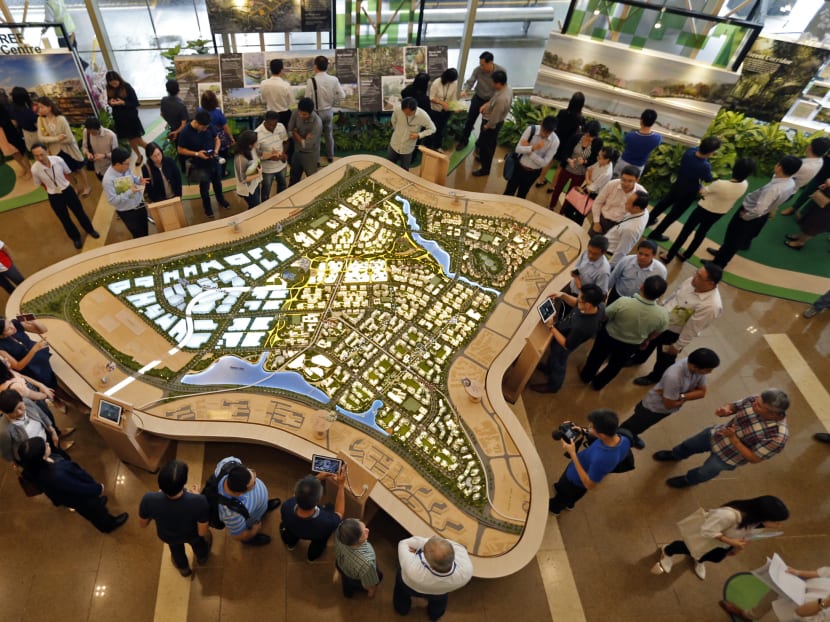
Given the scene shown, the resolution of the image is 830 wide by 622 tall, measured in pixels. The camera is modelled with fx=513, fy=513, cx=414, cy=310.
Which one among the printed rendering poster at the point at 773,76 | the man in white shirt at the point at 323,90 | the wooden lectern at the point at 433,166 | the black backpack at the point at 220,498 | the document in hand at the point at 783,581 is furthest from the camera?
the printed rendering poster at the point at 773,76

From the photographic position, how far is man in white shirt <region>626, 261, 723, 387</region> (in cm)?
482

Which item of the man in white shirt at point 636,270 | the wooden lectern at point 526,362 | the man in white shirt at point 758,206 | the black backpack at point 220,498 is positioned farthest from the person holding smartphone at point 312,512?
the man in white shirt at point 758,206

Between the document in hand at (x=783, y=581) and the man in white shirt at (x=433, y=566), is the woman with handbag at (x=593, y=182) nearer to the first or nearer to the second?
the document in hand at (x=783, y=581)

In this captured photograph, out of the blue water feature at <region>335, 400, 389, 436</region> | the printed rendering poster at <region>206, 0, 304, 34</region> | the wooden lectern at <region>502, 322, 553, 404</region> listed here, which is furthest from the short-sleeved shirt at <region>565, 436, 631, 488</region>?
the printed rendering poster at <region>206, 0, 304, 34</region>

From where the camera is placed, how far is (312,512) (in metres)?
3.52

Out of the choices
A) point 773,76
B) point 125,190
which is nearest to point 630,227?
point 125,190

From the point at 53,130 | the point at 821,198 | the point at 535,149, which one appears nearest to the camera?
the point at 53,130

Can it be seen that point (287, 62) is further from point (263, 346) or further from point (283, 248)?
point (263, 346)

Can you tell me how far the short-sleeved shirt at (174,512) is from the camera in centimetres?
349

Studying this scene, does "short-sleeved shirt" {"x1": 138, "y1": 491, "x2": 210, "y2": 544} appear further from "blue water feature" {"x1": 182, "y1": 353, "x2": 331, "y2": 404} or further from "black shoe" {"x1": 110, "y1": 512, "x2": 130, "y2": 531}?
"blue water feature" {"x1": 182, "y1": 353, "x2": 331, "y2": 404}

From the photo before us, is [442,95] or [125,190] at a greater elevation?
[442,95]

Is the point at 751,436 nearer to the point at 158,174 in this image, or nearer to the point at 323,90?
the point at 323,90

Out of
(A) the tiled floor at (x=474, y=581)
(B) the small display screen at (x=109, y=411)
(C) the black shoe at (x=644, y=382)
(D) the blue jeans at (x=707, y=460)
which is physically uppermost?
(B) the small display screen at (x=109, y=411)

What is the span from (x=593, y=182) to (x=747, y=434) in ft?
11.6
